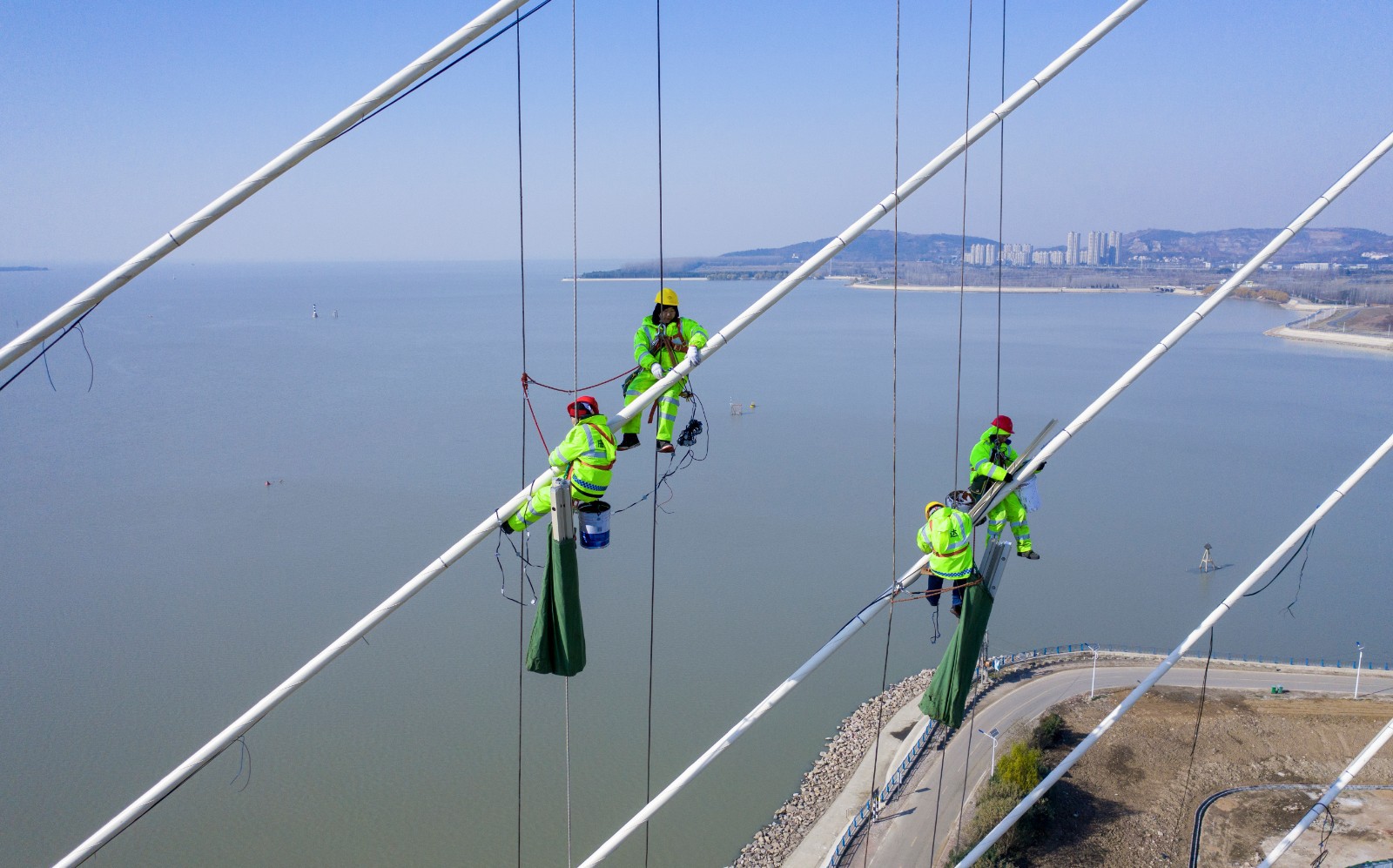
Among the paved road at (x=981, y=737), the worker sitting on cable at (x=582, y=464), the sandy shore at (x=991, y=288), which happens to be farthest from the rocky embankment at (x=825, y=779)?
the sandy shore at (x=991, y=288)

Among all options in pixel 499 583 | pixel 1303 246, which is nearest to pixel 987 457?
pixel 499 583

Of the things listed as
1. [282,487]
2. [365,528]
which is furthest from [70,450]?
[365,528]

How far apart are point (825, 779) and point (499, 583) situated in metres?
9.08

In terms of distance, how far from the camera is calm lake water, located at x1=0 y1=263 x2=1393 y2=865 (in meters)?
14.1

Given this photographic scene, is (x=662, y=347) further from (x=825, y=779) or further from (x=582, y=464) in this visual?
(x=825, y=779)

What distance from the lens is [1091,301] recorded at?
113m

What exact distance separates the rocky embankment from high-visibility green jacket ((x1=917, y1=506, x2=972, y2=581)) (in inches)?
252

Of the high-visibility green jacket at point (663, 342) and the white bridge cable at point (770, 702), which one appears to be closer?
the white bridge cable at point (770, 702)

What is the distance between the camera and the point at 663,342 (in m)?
6.68

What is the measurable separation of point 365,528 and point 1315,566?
80.4ft

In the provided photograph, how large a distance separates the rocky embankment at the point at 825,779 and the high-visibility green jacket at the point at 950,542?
21.0 ft

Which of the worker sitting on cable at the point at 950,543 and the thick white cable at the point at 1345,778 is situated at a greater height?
the worker sitting on cable at the point at 950,543

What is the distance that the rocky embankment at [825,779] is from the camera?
42.5ft

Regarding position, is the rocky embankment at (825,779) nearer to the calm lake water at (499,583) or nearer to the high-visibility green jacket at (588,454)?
the calm lake water at (499,583)
